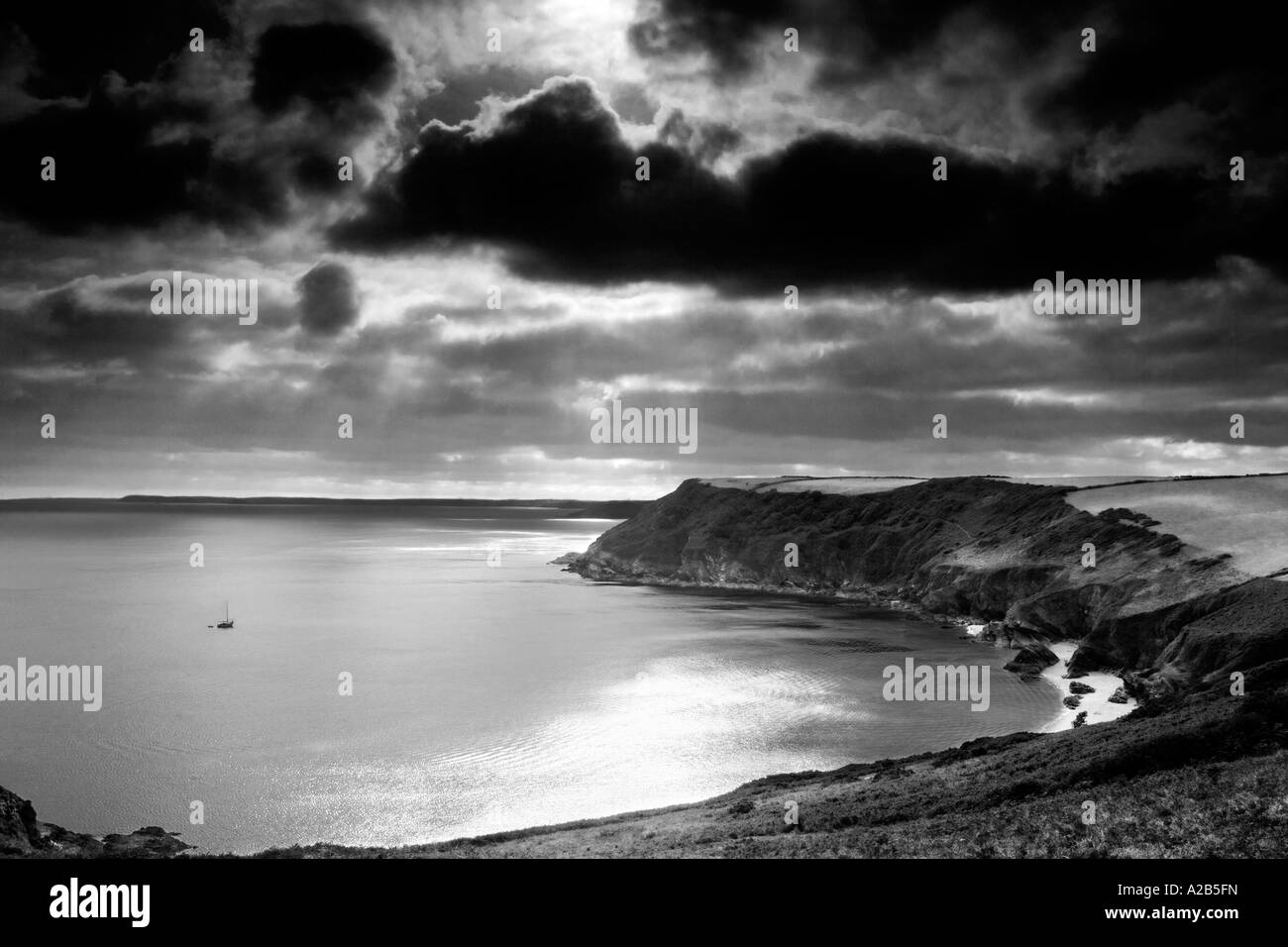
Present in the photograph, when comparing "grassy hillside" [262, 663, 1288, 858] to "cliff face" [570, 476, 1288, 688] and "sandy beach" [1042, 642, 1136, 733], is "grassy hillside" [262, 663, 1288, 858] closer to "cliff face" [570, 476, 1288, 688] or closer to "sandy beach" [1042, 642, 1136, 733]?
"sandy beach" [1042, 642, 1136, 733]

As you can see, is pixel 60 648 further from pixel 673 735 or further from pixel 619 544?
pixel 619 544

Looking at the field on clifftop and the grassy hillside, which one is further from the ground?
the field on clifftop

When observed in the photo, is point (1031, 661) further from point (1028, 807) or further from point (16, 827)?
point (16, 827)

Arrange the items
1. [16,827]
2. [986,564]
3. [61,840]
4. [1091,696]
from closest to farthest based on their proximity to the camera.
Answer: [16,827] < [61,840] < [1091,696] < [986,564]

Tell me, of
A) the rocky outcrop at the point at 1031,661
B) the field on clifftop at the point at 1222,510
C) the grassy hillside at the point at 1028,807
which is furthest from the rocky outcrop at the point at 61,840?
the field on clifftop at the point at 1222,510

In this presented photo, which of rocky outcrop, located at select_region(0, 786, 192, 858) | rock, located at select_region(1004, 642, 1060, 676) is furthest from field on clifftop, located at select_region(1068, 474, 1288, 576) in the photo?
rocky outcrop, located at select_region(0, 786, 192, 858)

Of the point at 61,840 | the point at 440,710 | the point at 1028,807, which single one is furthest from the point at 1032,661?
the point at 61,840
